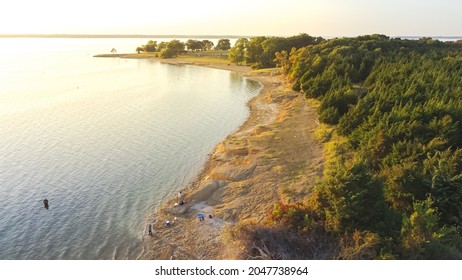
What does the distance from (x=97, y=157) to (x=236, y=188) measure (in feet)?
74.9

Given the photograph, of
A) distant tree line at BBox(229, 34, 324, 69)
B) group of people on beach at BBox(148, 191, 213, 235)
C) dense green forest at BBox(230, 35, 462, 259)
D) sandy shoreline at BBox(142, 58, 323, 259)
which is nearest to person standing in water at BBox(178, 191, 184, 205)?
group of people on beach at BBox(148, 191, 213, 235)

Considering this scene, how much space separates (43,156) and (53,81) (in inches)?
3191

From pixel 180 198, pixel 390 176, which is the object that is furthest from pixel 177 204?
pixel 390 176

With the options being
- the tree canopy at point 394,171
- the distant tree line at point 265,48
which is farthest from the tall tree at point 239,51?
the tree canopy at point 394,171

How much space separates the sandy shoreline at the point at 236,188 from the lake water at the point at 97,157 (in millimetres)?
2318

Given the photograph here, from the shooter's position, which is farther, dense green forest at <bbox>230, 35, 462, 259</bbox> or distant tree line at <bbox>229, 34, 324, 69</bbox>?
distant tree line at <bbox>229, 34, 324, 69</bbox>

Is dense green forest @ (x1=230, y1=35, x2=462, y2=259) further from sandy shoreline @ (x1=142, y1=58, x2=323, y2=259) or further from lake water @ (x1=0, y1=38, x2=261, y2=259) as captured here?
lake water @ (x1=0, y1=38, x2=261, y2=259)

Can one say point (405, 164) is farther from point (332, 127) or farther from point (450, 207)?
point (332, 127)

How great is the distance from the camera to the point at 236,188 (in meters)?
38.6

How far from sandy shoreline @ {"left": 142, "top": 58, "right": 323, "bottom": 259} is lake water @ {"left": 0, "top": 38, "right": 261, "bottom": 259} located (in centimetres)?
232

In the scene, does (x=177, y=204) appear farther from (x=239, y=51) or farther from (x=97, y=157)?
(x=239, y=51)

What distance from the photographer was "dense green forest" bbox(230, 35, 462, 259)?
22.5 meters

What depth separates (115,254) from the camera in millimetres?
29078

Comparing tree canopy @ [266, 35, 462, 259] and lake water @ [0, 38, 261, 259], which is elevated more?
tree canopy @ [266, 35, 462, 259]
